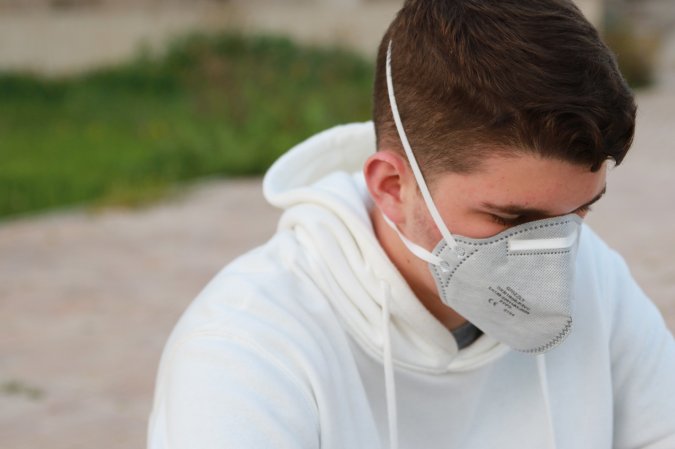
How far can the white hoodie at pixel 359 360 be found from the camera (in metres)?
1.81

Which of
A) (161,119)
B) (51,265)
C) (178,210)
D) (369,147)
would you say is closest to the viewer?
(369,147)

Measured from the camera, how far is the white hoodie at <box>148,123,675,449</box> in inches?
71.2

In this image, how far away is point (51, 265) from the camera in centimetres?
657

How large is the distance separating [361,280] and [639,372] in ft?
2.04

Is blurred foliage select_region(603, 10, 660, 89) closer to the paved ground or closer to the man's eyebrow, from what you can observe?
the paved ground

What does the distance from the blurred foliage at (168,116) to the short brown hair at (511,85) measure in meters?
6.26

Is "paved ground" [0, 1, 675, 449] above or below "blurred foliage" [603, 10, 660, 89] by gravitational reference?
above

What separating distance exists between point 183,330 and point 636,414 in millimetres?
926

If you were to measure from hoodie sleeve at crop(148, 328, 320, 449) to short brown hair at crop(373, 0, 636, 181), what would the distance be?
1.50ft

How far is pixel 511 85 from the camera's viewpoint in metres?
1.87

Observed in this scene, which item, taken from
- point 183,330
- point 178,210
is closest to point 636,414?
point 183,330

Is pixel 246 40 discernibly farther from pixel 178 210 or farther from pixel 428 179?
pixel 428 179

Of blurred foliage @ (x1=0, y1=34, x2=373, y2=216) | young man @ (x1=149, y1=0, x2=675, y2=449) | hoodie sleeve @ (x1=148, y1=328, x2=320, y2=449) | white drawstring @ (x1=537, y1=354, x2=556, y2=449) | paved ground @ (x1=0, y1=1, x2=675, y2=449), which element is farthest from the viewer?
blurred foliage @ (x1=0, y1=34, x2=373, y2=216)

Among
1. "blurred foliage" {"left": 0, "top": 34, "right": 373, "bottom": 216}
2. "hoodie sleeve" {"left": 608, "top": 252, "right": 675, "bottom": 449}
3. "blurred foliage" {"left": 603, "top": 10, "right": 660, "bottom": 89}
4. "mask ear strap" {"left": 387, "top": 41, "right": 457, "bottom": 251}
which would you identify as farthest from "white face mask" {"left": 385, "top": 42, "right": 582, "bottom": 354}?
"blurred foliage" {"left": 603, "top": 10, "right": 660, "bottom": 89}
